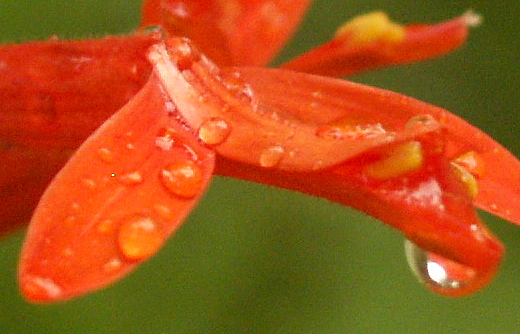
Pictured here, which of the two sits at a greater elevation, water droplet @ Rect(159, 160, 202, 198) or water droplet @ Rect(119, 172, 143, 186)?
water droplet @ Rect(159, 160, 202, 198)

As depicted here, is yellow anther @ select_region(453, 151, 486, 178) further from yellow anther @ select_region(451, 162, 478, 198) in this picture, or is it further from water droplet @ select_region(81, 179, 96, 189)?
water droplet @ select_region(81, 179, 96, 189)

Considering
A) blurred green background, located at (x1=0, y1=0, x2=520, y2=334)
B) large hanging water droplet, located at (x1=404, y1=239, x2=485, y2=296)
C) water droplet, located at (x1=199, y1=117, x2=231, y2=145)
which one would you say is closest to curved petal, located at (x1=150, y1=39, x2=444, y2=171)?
water droplet, located at (x1=199, y1=117, x2=231, y2=145)

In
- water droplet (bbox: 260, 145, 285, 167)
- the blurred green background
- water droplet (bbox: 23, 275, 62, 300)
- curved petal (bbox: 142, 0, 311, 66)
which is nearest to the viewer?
water droplet (bbox: 23, 275, 62, 300)

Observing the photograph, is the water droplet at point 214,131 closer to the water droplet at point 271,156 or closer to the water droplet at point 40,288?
the water droplet at point 271,156

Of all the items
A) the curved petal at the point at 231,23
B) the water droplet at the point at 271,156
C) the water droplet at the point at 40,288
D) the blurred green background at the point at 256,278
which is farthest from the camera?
the blurred green background at the point at 256,278

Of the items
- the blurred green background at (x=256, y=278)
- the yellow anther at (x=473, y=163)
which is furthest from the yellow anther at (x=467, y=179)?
the blurred green background at (x=256, y=278)
